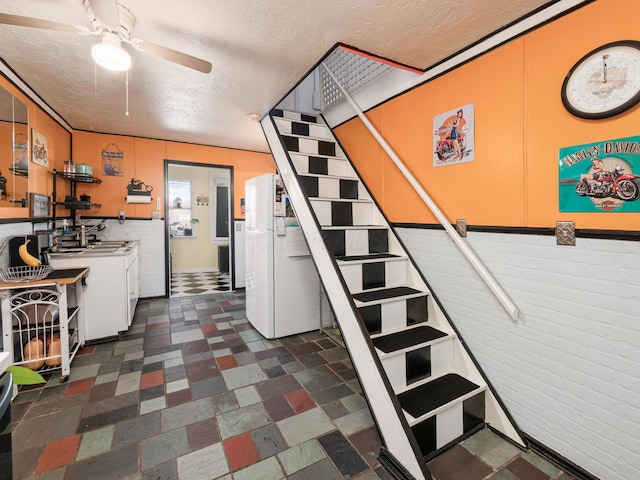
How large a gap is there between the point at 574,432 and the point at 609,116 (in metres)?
1.57

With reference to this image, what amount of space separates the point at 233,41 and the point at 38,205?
2.66 m

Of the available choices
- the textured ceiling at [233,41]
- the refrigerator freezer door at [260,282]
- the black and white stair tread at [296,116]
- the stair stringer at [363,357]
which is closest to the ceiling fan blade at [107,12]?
the textured ceiling at [233,41]

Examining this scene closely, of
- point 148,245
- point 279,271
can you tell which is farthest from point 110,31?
point 148,245

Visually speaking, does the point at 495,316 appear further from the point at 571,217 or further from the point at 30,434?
the point at 30,434

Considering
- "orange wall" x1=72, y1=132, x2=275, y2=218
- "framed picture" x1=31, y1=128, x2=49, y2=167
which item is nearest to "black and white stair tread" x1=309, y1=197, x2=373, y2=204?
"framed picture" x1=31, y1=128, x2=49, y2=167

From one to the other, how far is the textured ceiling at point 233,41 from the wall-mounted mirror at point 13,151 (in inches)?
12.0

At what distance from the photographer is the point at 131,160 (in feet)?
14.8

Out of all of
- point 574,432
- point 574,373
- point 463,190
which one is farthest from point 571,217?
point 574,432

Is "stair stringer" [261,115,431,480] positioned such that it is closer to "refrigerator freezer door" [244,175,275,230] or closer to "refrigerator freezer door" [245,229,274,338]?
"refrigerator freezer door" [244,175,275,230]

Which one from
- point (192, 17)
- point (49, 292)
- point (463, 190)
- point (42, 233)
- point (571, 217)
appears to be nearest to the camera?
point (571, 217)

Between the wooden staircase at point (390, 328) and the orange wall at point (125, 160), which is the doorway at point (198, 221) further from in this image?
the wooden staircase at point (390, 328)

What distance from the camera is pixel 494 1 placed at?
1.59 m

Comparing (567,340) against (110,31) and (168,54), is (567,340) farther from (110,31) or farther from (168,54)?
(110,31)

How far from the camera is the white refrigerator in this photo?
316 cm
